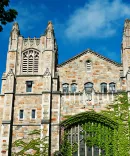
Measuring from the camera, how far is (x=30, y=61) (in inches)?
1441

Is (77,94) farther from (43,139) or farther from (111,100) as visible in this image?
(43,139)

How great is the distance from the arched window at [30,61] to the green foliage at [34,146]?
22.0 feet

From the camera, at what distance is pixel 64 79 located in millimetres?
36219

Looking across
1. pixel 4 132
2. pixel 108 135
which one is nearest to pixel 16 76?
pixel 4 132

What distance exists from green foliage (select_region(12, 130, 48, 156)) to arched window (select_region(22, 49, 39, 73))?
22.0ft

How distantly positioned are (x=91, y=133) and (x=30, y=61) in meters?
9.72

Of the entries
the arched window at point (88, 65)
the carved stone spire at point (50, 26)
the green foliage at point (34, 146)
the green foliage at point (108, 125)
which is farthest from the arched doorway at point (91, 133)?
the carved stone spire at point (50, 26)

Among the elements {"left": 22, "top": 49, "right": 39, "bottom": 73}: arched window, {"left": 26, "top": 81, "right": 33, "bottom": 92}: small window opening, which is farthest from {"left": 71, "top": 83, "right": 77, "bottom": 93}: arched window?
{"left": 26, "top": 81, "right": 33, "bottom": 92}: small window opening

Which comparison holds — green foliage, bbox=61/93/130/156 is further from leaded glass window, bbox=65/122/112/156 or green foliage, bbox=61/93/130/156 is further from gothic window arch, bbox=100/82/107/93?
gothic window arch, bbox=100/82/107/93

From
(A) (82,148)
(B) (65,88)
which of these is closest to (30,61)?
(B) (65,88)

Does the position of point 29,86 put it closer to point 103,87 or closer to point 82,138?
point 103,87

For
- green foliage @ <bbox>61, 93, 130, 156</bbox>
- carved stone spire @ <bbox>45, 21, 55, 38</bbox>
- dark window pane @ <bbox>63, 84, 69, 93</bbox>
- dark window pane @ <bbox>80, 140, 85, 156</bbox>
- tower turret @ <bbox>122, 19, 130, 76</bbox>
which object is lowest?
dark window pane @ <bbox>80, 140, 85, 156</bbox>

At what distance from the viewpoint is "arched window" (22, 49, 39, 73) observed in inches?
1422

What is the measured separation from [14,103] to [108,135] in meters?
9.14
